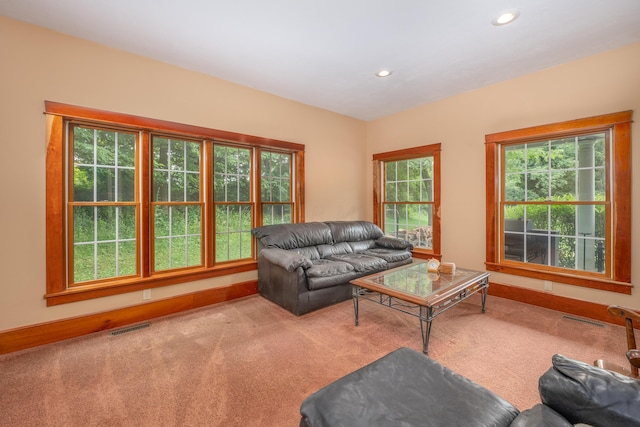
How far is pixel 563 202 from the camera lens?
11.2 feet

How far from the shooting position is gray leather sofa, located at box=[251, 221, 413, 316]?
318cm

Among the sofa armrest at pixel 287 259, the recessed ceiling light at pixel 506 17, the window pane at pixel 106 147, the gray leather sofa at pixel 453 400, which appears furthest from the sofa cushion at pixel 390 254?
the window pane at pixel 106 147

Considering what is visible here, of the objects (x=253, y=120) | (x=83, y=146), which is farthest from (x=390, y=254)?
(x=83, y=146)

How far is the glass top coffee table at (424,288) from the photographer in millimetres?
2375

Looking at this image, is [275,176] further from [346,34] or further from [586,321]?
[586,321]

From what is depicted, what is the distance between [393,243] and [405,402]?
3.45m

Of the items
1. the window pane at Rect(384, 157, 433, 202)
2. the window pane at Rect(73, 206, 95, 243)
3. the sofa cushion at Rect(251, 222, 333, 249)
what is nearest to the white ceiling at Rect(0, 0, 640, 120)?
the window pane at Rect(384, 157, 433, 202)

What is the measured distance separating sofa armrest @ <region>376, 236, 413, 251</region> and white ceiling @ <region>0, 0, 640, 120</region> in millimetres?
2336

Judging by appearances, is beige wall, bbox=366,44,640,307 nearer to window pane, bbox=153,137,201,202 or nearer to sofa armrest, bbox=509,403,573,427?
sofa armrest, bbox=509,403,573,427

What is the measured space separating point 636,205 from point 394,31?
3037 millimetres

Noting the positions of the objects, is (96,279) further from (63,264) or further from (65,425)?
→ (65,425)

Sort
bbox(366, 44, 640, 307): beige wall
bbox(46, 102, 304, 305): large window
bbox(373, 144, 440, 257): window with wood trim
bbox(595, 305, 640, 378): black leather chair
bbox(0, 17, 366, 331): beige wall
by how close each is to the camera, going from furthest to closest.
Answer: bbox(373, 144, 440, 257): window with wood trim, bbox(366, 44, 640, 307): beige wall, bbox(46, 102, 304, 305): large window, bbox(0, 17, 366, 331): beige wall, bbox(595, 305, 640, 378): black leather chair

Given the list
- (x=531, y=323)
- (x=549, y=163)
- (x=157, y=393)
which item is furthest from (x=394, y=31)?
(x=157, y=393)

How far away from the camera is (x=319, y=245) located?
4.21 metres
